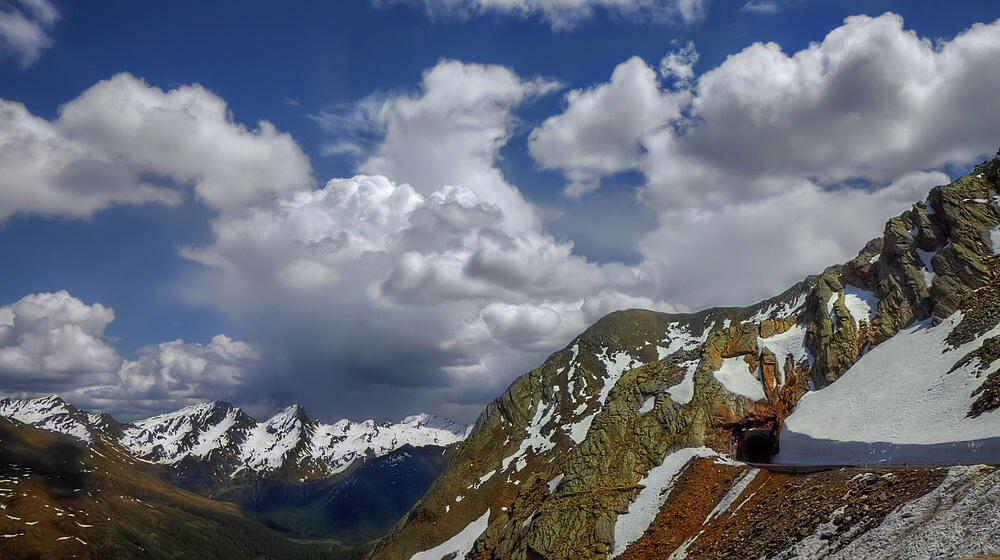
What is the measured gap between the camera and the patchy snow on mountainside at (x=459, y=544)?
7731 cm

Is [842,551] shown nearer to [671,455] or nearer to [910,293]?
[671,455]

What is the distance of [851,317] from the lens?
61.0m

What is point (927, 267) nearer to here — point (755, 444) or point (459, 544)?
point (755, 444)

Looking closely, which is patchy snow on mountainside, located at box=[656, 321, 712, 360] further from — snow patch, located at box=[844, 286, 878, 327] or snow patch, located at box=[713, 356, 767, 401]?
snow patch, located at box=[713, 356, 767, 401]

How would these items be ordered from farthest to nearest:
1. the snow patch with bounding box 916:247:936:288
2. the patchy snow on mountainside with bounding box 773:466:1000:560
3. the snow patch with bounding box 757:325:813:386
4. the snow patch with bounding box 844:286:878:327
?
1. the snow patch with bounding box 757:325:813:386
2. the snow patch with bounding box 844:286:878:327
3. the snow patch with bounding box 916:247:936:288
4. the patchy snow on mountainside with bounding box 773:466:1000:560

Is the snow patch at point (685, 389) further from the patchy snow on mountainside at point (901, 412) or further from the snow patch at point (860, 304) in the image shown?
the snow patch at point (860, 304)

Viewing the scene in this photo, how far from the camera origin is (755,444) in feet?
199

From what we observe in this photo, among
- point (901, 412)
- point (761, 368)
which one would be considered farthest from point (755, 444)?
point (901, 412)

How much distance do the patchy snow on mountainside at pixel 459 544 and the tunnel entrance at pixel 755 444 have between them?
120 ft

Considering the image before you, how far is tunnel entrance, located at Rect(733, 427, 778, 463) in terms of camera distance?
192 feet

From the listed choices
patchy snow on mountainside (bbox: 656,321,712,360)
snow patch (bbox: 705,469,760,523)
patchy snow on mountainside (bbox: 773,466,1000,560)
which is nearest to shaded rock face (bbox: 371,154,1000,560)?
snow patch (bbox: 705,469,760,523)

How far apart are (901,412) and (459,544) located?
5860 centimetres

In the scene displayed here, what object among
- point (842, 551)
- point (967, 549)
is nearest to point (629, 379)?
point (842, 551)

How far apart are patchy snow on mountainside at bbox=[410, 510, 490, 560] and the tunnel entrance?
1443 inches
